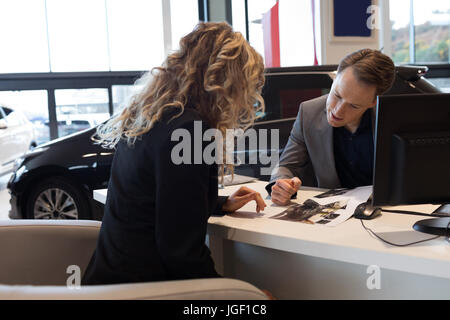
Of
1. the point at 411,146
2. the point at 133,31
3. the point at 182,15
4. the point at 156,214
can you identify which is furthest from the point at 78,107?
the point at 411,146

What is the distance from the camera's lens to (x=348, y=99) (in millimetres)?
2148

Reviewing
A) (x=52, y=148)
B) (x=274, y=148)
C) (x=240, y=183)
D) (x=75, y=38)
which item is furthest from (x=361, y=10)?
(x=240, y=183)

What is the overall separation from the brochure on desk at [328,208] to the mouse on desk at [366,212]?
22 mm

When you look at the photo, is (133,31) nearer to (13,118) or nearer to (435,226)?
(13,118)

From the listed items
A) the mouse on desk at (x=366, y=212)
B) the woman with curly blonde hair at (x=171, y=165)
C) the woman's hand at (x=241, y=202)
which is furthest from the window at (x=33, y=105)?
the mouse on desk at (x=366, y=212)

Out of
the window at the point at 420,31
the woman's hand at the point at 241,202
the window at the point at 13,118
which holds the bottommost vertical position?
the woman's hand at the point at 241,202

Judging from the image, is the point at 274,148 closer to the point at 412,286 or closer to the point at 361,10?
the point at 412,286

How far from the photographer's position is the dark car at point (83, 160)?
147 inches

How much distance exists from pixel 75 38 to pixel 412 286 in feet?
22.1

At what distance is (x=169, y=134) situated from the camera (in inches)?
52.7

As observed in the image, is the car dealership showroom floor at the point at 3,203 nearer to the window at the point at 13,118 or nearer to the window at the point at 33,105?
the window at the point at 13,118

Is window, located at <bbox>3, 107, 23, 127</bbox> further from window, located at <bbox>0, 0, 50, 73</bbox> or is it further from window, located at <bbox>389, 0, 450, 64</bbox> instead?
window, located at <bbox>389, 0, 450, 64</bbox>

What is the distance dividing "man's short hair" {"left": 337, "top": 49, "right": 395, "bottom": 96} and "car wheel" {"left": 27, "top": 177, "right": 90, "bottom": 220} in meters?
2.44

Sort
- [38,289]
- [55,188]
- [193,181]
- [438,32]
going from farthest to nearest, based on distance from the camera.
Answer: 1. [438,32]
2. [55,188]
3. [193,181]
4. [38,289]
